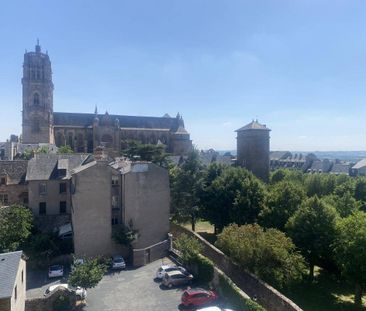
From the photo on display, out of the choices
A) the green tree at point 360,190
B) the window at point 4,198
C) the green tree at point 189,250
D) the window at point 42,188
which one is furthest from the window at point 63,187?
the green tree at point 360,190

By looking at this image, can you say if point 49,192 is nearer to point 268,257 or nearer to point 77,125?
point 268,257

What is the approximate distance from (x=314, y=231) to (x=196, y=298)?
13506mm

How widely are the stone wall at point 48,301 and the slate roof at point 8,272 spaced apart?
19.0 feet

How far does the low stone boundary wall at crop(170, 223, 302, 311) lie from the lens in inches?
837

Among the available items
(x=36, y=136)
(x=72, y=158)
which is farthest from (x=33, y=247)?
(x=36, y=136)

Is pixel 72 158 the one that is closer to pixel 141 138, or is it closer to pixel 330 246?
pixel 330 246

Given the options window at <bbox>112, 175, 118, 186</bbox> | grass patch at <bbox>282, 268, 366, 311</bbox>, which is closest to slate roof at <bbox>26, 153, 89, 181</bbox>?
window at <bbox>112, 175, 118, 186</bbox>

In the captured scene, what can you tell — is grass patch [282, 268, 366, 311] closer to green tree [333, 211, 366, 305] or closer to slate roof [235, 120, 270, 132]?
green tree [333, 211, 366, 305]

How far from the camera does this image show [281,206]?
36812mm

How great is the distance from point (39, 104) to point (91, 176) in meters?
58.6

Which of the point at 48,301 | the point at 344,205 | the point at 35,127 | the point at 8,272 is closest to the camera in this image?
the point at 8,272

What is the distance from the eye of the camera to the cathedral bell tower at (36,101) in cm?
8338

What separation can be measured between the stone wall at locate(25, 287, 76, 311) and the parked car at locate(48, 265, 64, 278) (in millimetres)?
5714

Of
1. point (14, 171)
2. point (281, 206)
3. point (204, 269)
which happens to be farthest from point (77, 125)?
point (204, 269)
